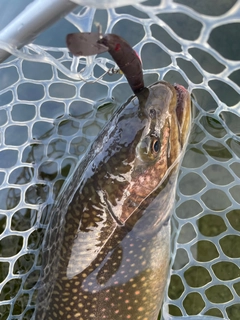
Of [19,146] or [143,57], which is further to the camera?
[19,146]

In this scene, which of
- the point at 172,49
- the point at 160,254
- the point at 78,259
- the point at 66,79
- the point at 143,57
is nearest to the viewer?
the point at 78,259

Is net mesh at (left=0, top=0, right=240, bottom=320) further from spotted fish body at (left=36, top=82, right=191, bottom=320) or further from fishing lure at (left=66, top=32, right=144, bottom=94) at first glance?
fishing lure at (left=66, top=32, right=144, bottom=94)

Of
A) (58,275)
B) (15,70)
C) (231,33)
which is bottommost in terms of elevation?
(58,275)

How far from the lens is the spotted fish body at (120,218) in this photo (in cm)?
142

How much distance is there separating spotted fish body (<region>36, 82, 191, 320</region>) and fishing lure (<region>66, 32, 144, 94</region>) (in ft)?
0.86

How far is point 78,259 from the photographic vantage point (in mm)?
1562

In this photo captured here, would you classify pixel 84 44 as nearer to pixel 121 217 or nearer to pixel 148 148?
pixel 148 148

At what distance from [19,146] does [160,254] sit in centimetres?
104

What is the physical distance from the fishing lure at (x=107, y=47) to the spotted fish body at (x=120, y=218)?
0.26 meters

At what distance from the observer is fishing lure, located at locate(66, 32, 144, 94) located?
90 centimetres

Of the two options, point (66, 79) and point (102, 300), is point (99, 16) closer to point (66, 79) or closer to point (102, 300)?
point (66, 79)

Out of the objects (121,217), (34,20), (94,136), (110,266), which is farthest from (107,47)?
(94,136)

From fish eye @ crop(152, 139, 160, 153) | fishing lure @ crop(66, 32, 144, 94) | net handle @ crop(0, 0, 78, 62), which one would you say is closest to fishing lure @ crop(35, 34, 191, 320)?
fish eye @ crop(152, 139, 160, 153)

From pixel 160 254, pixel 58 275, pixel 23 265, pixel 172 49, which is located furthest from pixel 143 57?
pixel 23 265
